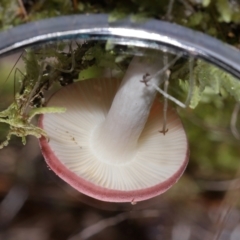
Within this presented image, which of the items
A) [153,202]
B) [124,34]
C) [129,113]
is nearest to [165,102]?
[129,113]

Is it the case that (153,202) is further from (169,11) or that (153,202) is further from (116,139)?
(169,11)

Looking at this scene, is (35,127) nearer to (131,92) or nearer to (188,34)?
(131,92)

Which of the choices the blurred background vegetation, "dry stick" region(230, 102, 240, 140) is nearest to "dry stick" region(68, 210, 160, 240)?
the blurred background vegetation

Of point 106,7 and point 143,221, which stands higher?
point 106,7

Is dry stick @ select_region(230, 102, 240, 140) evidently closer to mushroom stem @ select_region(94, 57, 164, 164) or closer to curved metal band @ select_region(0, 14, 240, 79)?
mushroom stem @ select_region(94, 57, 164, 164)

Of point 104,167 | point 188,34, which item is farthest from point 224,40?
point 104,167
